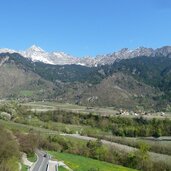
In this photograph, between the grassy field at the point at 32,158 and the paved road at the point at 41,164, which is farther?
the grassy field at the point at 32,158

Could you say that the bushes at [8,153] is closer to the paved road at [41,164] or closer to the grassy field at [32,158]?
the paved road at [41,164]

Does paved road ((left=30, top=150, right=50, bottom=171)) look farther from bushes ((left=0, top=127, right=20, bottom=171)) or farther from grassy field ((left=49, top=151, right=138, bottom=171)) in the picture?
bushes ((left=0, top=127, right=20, bottom=171))

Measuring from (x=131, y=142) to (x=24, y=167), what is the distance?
97377 millimetres

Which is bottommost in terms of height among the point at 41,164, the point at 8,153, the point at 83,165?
the point at 83,165

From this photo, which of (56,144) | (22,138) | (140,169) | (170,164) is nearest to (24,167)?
(22,138)

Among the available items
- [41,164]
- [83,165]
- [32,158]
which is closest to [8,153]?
[41,164]

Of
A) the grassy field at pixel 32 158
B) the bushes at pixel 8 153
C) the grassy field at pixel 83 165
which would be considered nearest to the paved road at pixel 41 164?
the grassy field at pixel 32 158

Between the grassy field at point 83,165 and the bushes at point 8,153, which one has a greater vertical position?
the bushes at point 8,153

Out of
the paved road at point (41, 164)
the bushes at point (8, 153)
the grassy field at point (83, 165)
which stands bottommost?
the grassy field at point (83, 165)

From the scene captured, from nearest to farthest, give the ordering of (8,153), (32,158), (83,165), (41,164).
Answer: (8,153) < (41,164) < (83,165) < (32,158)

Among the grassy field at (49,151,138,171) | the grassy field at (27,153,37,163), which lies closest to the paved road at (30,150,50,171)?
the grassy field at (27,153,37,163)

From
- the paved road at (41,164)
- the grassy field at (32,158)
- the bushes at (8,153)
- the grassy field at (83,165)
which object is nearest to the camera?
the bushes at (8,153)

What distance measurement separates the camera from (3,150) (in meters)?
69.4

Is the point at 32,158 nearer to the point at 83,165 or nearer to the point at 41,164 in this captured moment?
the point at 41,164
